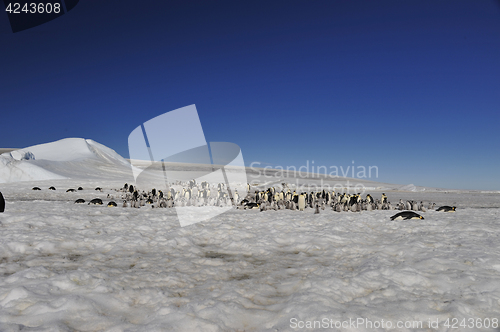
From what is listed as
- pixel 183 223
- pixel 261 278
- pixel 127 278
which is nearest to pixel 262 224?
pixel 183 223

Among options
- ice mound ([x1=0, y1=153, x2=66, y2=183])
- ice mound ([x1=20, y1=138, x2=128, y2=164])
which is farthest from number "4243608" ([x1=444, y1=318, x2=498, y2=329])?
ice mound ([x1=20, y1=138, x2=128, y2=164])

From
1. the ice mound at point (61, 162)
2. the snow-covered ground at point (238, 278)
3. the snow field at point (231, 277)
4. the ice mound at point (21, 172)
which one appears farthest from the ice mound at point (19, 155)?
the snow field at point (231, 277)

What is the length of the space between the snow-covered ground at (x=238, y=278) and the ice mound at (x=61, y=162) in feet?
95.7

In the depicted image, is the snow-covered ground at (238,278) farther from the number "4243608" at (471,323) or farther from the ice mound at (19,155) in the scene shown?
the ice mound at (19,155)

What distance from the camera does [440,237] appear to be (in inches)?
239

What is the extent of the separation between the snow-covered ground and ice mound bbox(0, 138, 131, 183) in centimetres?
2916

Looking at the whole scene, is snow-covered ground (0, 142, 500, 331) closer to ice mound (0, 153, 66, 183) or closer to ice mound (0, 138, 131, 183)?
ice mound (0, 153, 66, 183)

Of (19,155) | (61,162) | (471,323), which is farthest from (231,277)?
(19,155)

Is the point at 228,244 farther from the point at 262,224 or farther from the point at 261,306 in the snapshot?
the point at 261,306

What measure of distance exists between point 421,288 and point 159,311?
3.22 meters

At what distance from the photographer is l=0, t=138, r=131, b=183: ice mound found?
96.8 feet

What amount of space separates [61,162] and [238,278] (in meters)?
43.6

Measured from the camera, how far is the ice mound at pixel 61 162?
29516mm

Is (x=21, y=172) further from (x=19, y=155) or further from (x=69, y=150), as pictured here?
(x=69, y=150)
